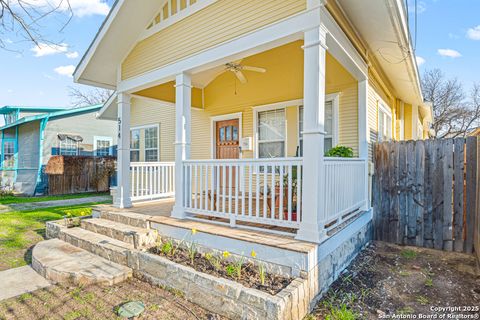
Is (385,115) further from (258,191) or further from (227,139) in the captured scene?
(258,191)

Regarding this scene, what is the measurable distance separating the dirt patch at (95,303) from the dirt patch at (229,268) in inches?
16.2

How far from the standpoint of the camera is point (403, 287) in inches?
137

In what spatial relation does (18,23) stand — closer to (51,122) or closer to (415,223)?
(415,223)

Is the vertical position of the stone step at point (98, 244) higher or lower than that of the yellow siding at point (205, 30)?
lower

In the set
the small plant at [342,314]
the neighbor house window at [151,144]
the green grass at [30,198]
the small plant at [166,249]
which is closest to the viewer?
the small plant at [342,314]

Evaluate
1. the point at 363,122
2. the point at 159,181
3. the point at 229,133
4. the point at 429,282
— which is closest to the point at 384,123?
the point at 363,122

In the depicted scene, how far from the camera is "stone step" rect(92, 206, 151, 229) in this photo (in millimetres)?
4632

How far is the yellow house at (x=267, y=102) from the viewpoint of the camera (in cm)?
332

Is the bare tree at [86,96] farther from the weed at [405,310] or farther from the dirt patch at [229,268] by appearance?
the weed at [405,310]

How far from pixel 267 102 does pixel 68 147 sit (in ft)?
37.4

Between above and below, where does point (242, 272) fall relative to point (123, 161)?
below

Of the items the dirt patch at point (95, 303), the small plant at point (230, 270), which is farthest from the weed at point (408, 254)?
the dirt patch at point (95, 303)

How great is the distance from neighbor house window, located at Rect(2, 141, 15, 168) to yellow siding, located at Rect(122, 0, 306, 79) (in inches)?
466

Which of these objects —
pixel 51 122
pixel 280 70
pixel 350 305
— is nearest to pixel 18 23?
pixel 280 70
